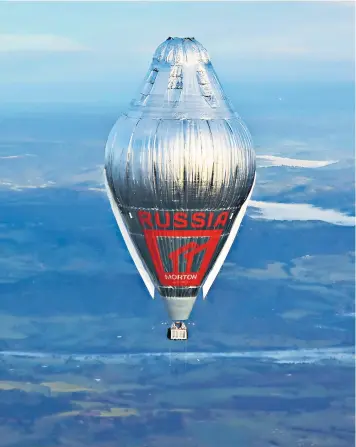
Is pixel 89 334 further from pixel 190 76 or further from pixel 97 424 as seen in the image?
pixel 190 76

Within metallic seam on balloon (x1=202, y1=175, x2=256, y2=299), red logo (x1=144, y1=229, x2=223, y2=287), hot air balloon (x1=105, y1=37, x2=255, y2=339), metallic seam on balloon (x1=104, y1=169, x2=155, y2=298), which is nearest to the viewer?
hot air balloon (x1=105, y1=37, x2=255, y2=339)

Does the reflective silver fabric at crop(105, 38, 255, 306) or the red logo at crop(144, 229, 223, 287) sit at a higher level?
the reflective silver fabric at crop(105, 38, 255, 306)

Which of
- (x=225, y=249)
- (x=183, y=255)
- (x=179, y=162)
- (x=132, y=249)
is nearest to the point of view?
(x=179, y=162)

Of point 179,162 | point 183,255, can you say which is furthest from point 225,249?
point 179,162

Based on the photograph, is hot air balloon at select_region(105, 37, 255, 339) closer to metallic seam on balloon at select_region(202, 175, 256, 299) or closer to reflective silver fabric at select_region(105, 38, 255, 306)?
reflective silver fabric at select_region(105, 38, 255, 306)

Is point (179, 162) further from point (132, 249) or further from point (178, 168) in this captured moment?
point (132, 249)

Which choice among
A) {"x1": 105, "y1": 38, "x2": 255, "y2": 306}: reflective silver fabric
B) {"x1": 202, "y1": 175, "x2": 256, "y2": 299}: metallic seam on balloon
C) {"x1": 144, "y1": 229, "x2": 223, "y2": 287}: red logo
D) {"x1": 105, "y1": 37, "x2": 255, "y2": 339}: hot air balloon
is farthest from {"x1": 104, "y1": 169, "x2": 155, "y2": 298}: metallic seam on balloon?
{"x1": 202, "y1": 175, "x2": 256, "y2": 299}: metallic seam on balloon

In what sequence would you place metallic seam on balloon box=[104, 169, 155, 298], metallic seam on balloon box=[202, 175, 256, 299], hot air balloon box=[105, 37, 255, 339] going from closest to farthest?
1. hot air balloon box=[105, 37, 255, 339]
2. metallic seam on balloon box=[104, 169, 155, 298]
3. metallic seam on balloon box=[202, 175, 256, 299]
